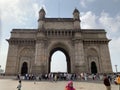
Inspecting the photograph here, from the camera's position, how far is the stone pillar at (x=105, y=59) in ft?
110

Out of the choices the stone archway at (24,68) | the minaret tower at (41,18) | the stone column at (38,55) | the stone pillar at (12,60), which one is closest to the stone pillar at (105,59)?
the stone column at (38,55)

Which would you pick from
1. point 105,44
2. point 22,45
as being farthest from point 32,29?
point 105,44

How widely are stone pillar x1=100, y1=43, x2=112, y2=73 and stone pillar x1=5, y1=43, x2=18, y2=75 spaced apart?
739 inches

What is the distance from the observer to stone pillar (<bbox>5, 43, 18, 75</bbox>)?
108ft

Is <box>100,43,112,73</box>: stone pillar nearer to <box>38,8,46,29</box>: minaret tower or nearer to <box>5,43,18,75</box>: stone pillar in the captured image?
<box>38,8,46,29</box>: minaret tower

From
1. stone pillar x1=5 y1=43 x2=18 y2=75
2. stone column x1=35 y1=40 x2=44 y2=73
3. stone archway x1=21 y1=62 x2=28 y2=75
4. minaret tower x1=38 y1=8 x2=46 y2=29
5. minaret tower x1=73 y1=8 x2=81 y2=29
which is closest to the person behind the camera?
stone column x1=35 y1=40 x2=44 y2=73

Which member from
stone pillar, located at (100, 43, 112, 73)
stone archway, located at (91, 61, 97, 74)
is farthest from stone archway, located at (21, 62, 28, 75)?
stone pillar, located at (100, 43, 112, 73)

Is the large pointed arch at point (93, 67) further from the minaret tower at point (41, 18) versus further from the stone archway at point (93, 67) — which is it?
the minaret tower at point (41, 18)

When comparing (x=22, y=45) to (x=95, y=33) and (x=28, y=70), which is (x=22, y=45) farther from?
(x=95, y=33)

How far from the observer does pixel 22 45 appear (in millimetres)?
35156

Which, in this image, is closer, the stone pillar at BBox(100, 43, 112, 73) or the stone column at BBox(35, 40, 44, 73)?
the stone column at BBox(35, 40, 44, 73)

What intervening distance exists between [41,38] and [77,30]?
8124 millimetres

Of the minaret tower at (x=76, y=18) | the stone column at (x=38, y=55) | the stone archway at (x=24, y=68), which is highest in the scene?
the minaret tower at (x=76, y=18)

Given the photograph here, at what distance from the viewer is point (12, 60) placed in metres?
33.7
